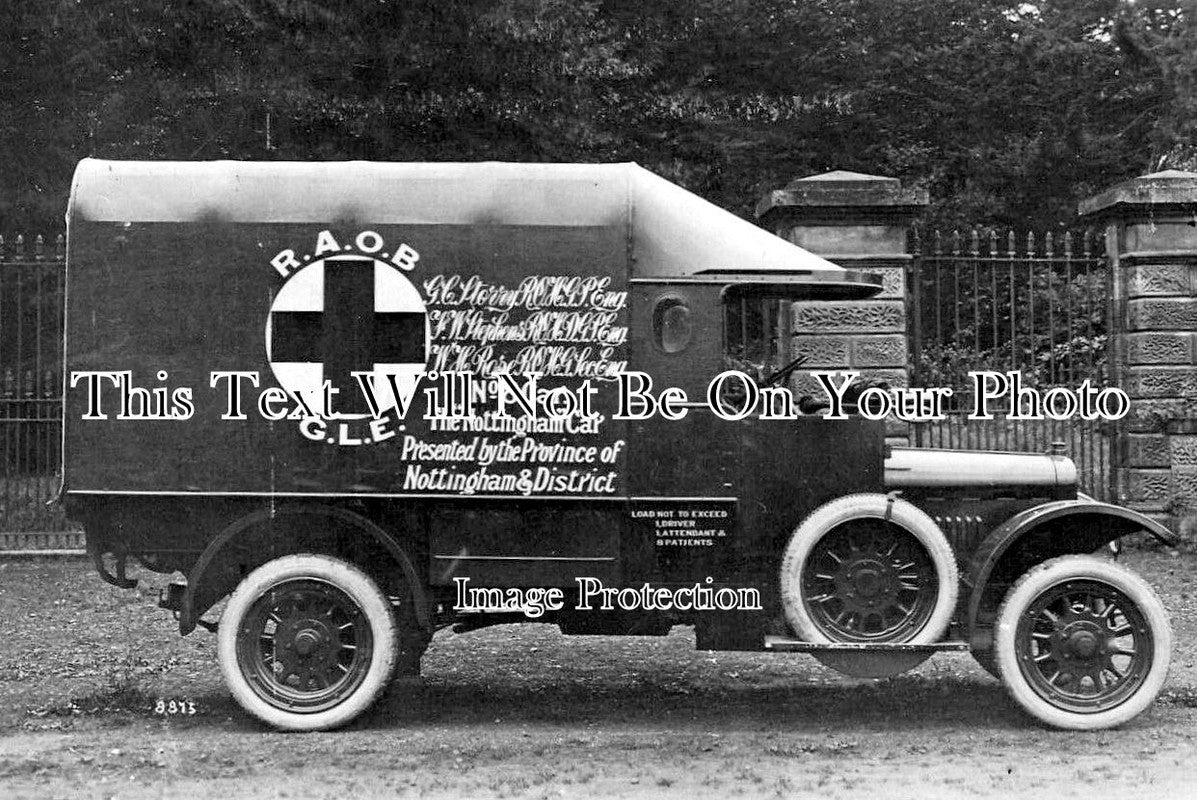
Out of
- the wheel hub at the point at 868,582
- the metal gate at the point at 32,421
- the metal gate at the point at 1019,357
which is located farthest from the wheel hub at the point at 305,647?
the metal gate at the point at 32,421

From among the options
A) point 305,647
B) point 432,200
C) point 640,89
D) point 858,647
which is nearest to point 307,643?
point 305,647

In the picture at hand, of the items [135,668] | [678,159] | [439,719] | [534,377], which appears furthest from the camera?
[678,159]

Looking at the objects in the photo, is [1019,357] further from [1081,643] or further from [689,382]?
[689,382]

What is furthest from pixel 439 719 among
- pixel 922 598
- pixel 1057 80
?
pixel 1057 80

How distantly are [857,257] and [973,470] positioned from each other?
5173 millimetres

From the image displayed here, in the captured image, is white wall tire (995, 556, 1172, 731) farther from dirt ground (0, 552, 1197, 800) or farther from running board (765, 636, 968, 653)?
running board (765, 636, 968, 653)

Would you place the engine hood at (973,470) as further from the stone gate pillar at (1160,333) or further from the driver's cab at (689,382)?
the stone gate pillar at (1160,333)

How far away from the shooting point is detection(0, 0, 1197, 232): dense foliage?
16.9 metres

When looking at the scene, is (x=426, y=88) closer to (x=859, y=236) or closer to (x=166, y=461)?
(x=859, y=236)

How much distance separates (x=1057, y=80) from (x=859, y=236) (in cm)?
1368

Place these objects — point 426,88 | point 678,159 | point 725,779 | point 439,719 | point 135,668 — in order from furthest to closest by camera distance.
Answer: point 678,159
point 426,88
point 135,668
point 439,719
point 725,779

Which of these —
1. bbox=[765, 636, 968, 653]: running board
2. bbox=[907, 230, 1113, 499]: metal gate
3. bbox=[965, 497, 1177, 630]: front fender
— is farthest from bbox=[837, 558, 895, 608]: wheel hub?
bbox=[907, 230, 1113, 499]: metal gate

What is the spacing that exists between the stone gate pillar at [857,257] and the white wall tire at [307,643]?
6079 millimetres

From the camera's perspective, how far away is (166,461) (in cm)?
677
